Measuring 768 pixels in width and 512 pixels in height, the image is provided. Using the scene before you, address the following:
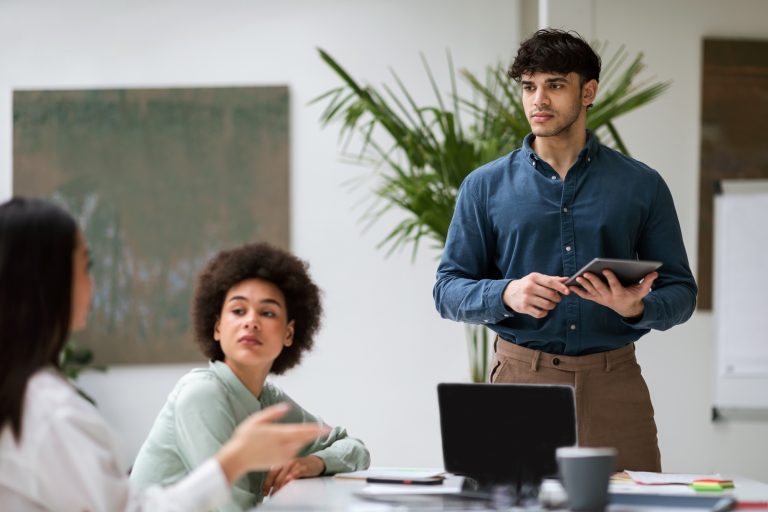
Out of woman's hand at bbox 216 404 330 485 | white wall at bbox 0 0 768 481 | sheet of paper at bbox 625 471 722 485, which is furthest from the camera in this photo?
white wall at bbox 0 0 768 481

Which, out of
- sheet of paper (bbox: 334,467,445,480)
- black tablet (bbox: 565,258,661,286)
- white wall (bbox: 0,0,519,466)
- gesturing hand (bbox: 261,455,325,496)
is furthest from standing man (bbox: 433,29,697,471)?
white wall (bbox: 0,0,519,466)

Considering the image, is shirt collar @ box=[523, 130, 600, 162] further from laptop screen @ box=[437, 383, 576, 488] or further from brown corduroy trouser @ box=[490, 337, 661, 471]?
laptop screen @ box=[437, 383, 576, 488]

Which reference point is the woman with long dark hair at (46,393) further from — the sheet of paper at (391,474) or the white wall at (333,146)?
the white wall at (333,146)

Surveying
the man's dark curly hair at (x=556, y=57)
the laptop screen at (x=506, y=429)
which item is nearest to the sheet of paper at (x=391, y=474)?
the laptop screen at (x=506, y=429)

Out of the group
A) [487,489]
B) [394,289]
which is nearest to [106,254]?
[394,289]

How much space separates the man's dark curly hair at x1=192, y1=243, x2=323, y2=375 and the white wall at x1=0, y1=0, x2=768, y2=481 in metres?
2.76

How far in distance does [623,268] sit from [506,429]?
22.2 inches

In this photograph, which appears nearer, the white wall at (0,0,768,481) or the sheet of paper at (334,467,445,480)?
the sheet of paper at (334,467,445,480)

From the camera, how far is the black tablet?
227cm

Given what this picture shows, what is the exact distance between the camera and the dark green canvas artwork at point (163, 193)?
18.0ft

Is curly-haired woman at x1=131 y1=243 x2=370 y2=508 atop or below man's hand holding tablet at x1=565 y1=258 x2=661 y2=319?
below

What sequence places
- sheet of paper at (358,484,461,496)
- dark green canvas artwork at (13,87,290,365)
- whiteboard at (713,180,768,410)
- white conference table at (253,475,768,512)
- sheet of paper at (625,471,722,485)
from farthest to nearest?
1. dark green canvas artwork at (13,87,290,365)
2. whiteboard at (713,180,768,410)
3. sheet of paper at (625,471,722,485)
4. sheet of paper at (358,484,461,496)
5. white conference table at (253,475,768,512)

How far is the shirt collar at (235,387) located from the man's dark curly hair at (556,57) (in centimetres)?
110

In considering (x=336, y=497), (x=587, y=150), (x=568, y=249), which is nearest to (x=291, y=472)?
(x=336, y=497)
